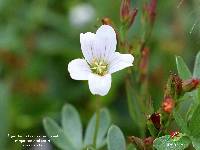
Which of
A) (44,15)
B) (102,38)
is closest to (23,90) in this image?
(44,15)

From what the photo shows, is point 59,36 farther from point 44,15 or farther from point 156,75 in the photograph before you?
point 156,75

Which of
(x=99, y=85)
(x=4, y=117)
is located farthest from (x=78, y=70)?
(x=4, y=117)

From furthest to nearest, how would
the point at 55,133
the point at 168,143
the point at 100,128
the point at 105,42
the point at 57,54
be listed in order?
the point at 57,54, the point at 100,128, the point at 55,133, the point at 105,42, the point at 168,143

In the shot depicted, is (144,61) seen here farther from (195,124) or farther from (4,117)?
(4,117)

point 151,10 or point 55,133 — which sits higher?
point 151,10

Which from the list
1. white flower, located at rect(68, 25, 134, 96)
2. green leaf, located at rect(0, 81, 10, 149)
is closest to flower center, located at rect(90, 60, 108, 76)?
white flower, located at rect(68, 25, 134, 96)

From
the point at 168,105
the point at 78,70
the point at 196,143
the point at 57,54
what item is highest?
the point at 57,54

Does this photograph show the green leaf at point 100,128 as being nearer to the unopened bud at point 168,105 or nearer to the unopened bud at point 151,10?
the unopened bud at point 151,10
